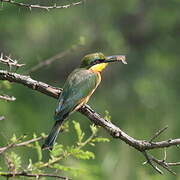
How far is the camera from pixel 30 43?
10.2 meters

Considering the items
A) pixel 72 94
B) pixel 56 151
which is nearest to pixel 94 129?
pixel 56 151

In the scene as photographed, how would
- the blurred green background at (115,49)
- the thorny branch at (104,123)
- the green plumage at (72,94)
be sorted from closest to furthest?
the thorny branch at (104,123), the green plumage at (72,94), the blurred green background at (115,49)

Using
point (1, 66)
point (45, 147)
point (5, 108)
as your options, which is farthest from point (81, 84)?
point (1, 66)

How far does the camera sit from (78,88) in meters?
4.34

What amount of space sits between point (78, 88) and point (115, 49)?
18.7ft

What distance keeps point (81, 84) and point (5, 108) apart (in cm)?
288

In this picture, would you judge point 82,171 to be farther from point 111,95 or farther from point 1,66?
point 111,95

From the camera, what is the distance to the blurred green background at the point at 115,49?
9266mm

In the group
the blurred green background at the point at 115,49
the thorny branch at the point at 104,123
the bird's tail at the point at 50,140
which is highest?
the thorny branch at the point at 104,123

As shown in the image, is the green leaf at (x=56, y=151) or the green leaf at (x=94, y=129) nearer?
the green leaf at (x=56, y=151)

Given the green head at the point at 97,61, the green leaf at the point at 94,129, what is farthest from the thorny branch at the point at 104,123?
the green head at the point at 97,61

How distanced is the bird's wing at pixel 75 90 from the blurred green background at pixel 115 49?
13.7 ft

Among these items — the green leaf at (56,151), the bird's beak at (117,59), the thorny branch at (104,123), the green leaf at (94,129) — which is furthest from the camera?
the bird's beak at (117,59)

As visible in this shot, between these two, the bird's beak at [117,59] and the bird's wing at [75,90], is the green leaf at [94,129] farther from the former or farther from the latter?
the bird's beak at [117,59]
